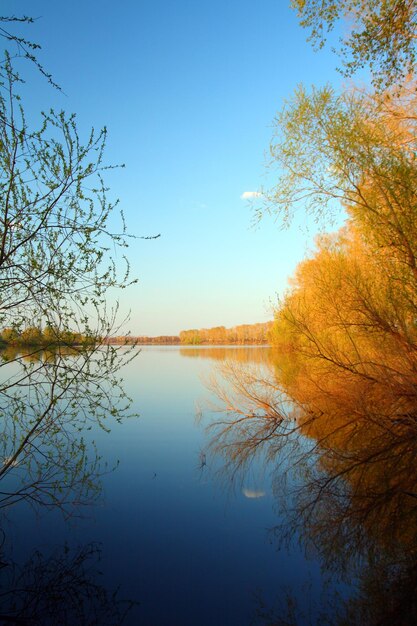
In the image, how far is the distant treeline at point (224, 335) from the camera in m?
96.6

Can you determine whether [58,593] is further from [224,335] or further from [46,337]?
[224,335]

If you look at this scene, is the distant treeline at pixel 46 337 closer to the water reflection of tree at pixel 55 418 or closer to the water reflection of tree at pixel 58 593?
the water reflection of tree at pixel 55 418

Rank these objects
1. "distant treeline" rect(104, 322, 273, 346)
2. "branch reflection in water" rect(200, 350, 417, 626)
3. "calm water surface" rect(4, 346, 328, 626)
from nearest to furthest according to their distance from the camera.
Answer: "branch reflection in water" rect(200, 350, 417, 626), "calm water surface" rect(4, 346, 328, 626), "distant treeline" rect(104, 322, 273, 346)

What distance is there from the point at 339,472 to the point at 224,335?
99.3 m

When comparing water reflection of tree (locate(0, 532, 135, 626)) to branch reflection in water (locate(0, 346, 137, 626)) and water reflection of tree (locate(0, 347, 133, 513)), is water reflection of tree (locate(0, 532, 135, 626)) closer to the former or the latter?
branch reflection in water (locate(0, 346, 137, 626))

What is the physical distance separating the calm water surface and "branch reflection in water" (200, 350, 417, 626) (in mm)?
278

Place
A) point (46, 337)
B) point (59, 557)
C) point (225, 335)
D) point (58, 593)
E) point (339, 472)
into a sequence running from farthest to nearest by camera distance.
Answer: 1. point (225, 335)
2. point (339, 472)
3. point (46, 337)
4. point (59, 557)
5. point (58, 593)

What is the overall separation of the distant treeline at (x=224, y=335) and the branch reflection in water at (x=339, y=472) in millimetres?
78532

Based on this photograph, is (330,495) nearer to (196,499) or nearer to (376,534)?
(376,534)

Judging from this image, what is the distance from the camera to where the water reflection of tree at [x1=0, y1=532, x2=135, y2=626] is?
3.69 meters

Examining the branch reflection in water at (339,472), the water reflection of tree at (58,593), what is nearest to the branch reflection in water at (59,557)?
the water reflection of tree at (58,593)

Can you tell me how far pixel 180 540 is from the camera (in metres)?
5.21

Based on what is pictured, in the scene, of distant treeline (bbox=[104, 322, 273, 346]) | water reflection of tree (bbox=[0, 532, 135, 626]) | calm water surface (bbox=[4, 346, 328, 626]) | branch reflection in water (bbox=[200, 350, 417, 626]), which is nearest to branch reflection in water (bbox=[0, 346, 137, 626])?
water reflection of tree (bbox=[0, 532, 135, 626])

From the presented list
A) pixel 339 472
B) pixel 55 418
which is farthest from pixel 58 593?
pixel 339 472
